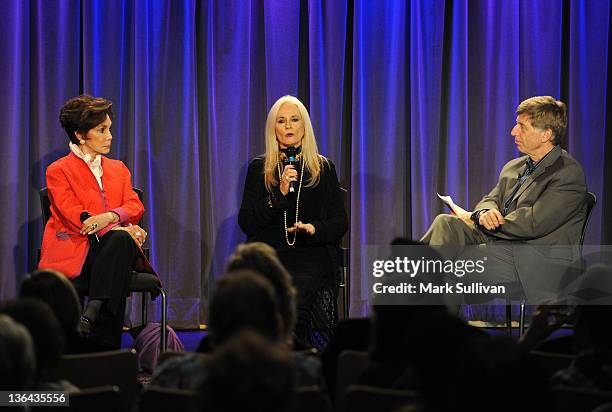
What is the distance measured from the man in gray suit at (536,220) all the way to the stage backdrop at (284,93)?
4.10 ft

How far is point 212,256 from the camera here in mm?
5664

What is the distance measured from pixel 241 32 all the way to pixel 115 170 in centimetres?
151

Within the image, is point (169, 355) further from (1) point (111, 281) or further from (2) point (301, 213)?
(2) point (301, 213)

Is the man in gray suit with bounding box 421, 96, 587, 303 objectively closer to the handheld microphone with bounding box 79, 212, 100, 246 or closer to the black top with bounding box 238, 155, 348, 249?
the black top with bounding box 238, 155, 348, 249

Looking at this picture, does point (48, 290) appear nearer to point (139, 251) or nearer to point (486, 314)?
point (139, 251)

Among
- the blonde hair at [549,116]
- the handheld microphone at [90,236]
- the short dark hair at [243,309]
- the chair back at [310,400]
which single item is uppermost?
the blonde hair at [549,116]

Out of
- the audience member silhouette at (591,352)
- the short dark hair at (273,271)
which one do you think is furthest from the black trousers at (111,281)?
the audience member silhouette at (591,352)

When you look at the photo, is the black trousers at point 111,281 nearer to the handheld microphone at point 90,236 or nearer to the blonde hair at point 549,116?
the handheld microphone at point 90,236

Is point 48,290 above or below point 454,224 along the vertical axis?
below

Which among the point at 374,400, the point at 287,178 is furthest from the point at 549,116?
the point at 374,400

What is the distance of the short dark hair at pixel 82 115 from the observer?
4.49m

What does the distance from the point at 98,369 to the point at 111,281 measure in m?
1.79

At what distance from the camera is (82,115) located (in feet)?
14.7

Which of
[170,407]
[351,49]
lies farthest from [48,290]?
[351,49]
